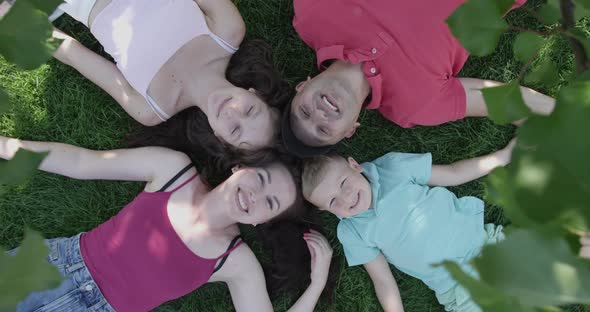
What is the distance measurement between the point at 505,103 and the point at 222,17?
2021 mm

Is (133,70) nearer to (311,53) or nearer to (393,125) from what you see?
(311,53)

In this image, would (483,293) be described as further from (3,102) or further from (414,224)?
(414,224)

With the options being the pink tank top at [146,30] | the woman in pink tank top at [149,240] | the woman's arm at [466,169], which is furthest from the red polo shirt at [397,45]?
the woman in pink tank top at [149,240]

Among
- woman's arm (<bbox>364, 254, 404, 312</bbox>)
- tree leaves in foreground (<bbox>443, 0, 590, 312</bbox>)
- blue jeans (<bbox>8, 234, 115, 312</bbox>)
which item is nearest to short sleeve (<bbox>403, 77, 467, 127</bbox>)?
woman's arm (<bbox>364, 254, 404, 312</bbox>)

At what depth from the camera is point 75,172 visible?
2807 millimetres

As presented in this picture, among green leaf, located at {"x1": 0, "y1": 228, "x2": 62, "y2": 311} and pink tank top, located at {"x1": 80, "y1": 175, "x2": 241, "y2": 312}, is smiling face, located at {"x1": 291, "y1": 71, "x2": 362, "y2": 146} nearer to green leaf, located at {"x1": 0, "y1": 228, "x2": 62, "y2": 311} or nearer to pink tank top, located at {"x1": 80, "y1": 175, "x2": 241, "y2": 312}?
pink tank top, located at {"x1": 80, "y1": 175, "x2": 241, "y2": 312}

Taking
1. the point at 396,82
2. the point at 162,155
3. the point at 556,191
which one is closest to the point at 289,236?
the point at 162,155

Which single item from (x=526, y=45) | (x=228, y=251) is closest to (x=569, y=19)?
(x=526, y=45)

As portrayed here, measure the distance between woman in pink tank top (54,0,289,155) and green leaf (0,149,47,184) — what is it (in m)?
1.50

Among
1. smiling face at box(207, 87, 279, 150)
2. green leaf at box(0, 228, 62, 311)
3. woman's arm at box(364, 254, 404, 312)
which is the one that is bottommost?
woman's arm at box(364, 254, 404, 312)

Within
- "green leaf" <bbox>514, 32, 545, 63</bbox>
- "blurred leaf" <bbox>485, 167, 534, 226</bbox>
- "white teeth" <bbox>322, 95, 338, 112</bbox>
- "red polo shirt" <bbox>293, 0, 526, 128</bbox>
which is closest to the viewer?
"blurred leaf" <bbox>485, 167, 534, 226</bbox>

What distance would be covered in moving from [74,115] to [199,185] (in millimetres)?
967

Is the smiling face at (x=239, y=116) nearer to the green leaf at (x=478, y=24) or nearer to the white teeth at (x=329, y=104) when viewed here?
the white teeth at (x=329, y=104)

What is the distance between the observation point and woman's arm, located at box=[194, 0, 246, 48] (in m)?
2.73
